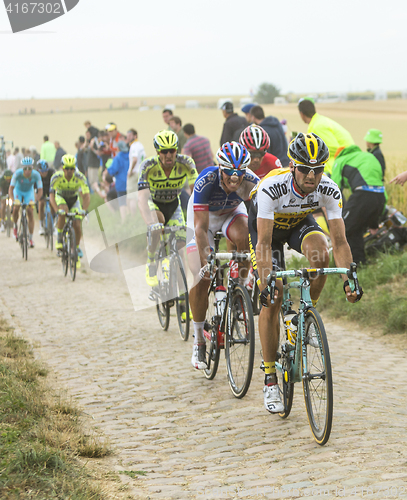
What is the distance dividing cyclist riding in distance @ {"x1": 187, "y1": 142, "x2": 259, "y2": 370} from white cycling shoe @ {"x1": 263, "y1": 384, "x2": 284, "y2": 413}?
132 cm

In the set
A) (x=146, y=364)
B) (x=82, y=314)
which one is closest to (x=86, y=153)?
(x=82, y=314)

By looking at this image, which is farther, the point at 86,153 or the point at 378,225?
the point at 86,153

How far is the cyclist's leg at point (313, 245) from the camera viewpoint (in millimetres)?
5055

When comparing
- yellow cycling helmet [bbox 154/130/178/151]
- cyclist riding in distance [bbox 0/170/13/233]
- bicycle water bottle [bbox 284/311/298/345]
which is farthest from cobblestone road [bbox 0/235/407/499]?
cyclist riding in distance [bbox 0/170/13/233]

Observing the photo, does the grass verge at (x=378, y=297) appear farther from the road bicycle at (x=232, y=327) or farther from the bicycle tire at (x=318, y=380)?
the bicycle tire at (x=318, y=380)

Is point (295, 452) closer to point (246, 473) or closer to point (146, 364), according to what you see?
point (246, 473)

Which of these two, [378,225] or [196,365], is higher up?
[378,225]

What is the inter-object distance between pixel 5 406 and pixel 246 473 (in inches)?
77.5

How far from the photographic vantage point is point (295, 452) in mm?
4508

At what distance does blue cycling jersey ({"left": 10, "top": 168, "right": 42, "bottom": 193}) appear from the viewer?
16.5 metres

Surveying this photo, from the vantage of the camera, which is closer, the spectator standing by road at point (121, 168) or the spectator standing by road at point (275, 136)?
the spectator standing by road at point (275, 136)

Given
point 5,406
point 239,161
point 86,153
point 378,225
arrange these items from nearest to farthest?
point 5,406, point 239,161, point 378,225, point 86,153

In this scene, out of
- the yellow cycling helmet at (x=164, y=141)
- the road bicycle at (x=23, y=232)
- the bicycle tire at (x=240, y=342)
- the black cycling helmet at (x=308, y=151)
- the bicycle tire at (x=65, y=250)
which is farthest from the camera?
the road bicycle at (x=23, y=232)

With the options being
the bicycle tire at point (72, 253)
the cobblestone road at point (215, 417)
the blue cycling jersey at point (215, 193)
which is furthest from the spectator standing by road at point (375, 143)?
the bicycle tire at point (72, 253)
